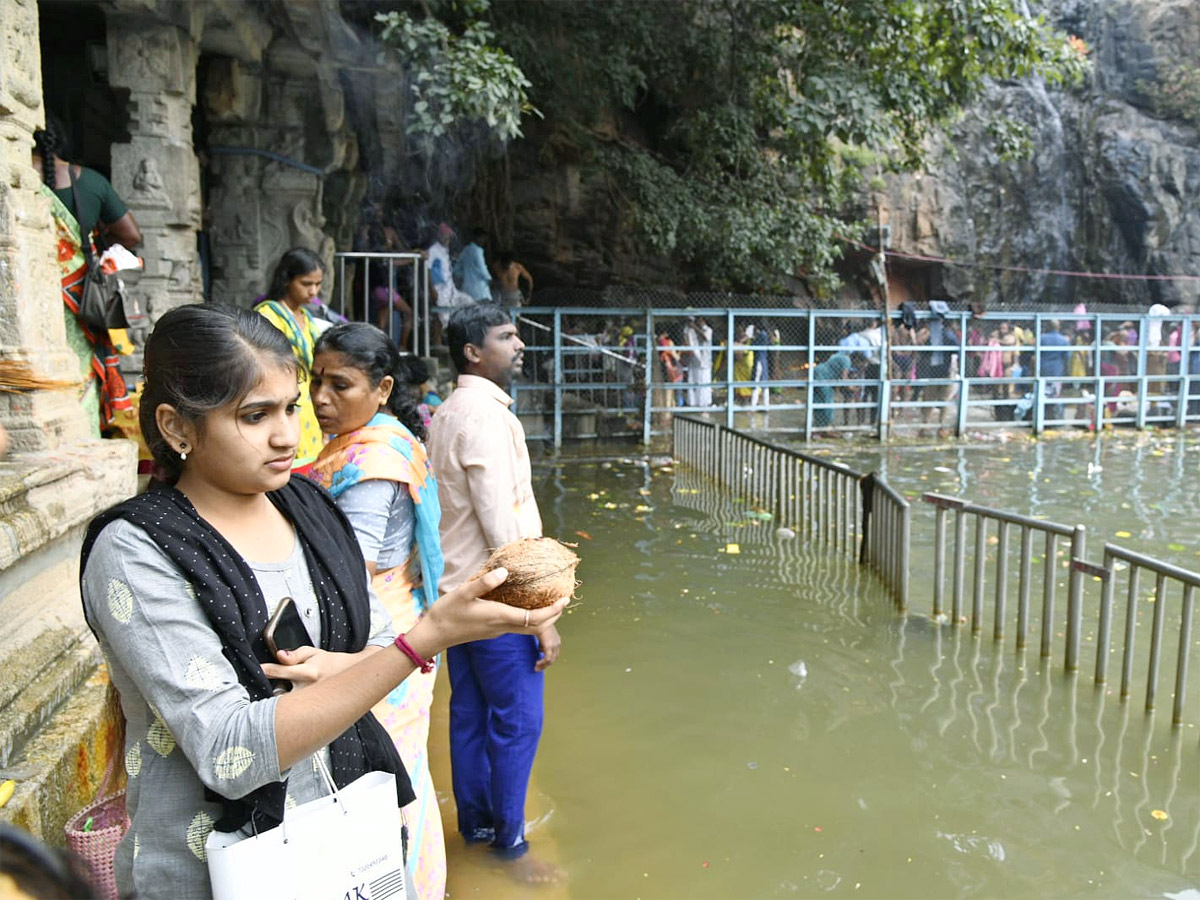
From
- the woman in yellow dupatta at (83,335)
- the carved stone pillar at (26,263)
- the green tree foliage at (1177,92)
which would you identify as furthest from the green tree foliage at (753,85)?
the green tree foliage at (1177,92)

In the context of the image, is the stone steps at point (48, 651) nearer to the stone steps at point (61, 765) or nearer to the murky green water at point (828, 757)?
the stone steps at point (61, 765)

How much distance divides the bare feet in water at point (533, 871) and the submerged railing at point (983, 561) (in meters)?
2.74

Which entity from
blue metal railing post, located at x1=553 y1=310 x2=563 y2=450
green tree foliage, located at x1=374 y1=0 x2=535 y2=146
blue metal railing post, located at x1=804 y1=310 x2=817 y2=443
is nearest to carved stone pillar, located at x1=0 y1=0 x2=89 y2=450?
green tree foliage, located at x1=374 y1=0 x2=535 y2=146

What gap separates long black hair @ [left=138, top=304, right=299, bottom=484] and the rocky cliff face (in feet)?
64.8

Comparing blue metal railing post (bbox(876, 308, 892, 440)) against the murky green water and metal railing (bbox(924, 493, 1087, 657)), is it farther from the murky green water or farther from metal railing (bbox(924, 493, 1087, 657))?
metal railing (bbox(924, 493, 1087, 657))

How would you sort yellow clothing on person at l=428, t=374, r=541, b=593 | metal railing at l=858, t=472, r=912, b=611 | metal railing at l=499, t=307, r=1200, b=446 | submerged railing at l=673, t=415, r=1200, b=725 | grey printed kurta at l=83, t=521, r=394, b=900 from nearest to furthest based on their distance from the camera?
grey printed kurta at l=83, t=521, r=394, b=900 < yellow clothing on person at l=428, t=374, r=541, b=593 < submerged railing at l=673, t=415, r=1200, b=725 < metal railing at l=858, t=472, r=912, b=611 < metal railing at l=499, t=307, r=1200, b=446

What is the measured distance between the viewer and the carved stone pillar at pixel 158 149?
18.9 feet

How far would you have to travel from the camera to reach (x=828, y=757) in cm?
387

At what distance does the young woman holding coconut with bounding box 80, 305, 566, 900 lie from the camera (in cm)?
127

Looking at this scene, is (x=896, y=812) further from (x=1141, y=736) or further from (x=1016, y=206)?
(x=1016, y=206)

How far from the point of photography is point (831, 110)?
10000 mm

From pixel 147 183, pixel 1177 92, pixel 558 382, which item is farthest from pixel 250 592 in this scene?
pixel 1177 92

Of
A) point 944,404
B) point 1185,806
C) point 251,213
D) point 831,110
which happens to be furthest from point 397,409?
point 944,404

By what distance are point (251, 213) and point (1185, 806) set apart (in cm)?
724
